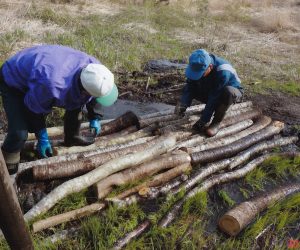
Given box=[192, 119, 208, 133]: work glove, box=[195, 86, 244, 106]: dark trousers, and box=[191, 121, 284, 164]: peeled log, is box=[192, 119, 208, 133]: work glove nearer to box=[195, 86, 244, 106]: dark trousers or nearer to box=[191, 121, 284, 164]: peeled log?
box=[195, 86, 244, 106]: dark trousers

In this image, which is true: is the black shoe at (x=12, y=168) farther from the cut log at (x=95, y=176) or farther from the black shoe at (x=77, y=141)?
the black shoe at (x=77, y=141)

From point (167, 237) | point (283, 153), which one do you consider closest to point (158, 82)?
point (283, 153)

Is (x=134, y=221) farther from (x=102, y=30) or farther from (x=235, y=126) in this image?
(x=102, y=30)

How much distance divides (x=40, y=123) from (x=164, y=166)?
137cm

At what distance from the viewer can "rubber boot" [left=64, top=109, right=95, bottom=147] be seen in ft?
13.3

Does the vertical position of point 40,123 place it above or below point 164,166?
above

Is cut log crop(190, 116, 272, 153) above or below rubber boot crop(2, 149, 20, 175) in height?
below

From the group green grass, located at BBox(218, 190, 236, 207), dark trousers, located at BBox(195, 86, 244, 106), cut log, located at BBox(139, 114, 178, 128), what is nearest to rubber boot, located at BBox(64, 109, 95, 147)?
cut log, located at BBox(139, 114, 178, 128)

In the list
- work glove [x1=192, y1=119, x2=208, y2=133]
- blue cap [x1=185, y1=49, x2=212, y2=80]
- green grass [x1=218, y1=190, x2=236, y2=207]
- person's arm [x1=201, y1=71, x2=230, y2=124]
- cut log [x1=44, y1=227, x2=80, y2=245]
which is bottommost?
green grass [x1=218, y1=190, x2=236, y2=207]

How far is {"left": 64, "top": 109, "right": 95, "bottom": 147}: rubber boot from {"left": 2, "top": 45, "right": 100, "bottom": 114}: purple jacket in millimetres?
456

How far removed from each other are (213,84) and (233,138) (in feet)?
2.58

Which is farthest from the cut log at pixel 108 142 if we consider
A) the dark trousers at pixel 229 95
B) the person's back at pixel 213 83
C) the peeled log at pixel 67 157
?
the dark trousers at pixel 229 95

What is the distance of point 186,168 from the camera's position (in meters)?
4.16

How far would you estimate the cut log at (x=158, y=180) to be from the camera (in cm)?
365
